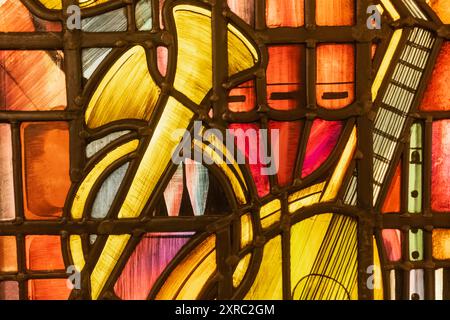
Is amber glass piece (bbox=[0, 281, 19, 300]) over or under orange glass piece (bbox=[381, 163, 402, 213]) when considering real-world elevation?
under

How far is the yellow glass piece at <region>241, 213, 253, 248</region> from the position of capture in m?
1.09

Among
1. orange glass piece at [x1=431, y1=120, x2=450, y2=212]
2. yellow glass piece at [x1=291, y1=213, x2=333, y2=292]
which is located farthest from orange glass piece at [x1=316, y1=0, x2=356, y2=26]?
yellow glass piece at [x1=291, y1=213, x2=333, y2=292]

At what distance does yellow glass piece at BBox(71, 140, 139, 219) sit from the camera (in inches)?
42.2

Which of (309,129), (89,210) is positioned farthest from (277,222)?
(89,210)

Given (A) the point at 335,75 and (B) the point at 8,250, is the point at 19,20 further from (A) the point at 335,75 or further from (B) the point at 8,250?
(A) the point at 335,75

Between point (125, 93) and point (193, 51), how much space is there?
0.59 feet

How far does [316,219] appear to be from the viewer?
1.10 m

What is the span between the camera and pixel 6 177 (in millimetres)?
1072

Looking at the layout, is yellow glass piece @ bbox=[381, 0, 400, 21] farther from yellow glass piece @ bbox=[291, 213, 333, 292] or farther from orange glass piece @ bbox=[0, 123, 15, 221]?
orange glass piece @ bbox=[0, 123, 15, 221]

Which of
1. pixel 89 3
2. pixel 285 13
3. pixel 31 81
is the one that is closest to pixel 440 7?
pixel 285 13

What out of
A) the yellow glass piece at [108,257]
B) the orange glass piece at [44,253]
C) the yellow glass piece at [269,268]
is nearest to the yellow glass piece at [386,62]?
the yellow glass piece at [269,268]

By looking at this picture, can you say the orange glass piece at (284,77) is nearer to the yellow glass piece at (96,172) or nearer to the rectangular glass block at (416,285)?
the yellow glass piece at (96,172)

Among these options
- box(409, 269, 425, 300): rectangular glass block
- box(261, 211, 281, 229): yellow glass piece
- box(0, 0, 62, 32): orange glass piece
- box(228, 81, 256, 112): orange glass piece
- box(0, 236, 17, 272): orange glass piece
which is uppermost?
box(0, 0, 62, 32): orange glass piece

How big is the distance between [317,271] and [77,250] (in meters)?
0.56
